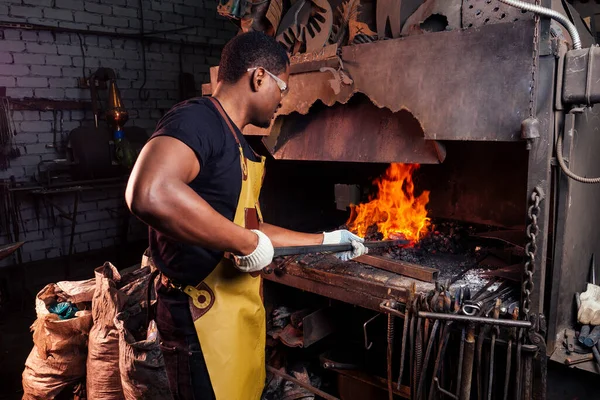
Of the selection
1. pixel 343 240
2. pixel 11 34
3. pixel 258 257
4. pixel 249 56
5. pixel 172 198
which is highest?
pixel 11 34

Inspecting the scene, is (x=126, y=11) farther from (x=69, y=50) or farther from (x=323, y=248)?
(x=323, y=248)

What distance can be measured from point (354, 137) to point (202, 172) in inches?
55.1

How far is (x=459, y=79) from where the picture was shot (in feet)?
7.10

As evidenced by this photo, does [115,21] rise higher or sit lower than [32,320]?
higher

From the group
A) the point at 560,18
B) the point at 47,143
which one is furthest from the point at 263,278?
the point at 47,143

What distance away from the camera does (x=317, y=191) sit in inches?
171

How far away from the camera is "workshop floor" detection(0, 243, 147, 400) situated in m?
3.98

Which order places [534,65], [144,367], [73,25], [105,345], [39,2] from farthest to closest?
1. [73,25]
2. [39,2]
3. [105,345]
4. [144,367]
5. [534,65]

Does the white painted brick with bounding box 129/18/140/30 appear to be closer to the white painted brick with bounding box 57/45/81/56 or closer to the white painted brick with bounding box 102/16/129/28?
the white painted brick with bounding box 102/16/129/28

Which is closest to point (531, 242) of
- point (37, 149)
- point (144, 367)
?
point (144, 367)

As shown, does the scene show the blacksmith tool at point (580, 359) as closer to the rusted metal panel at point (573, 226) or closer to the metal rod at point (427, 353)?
the rusted metal panel at point (573, 226)

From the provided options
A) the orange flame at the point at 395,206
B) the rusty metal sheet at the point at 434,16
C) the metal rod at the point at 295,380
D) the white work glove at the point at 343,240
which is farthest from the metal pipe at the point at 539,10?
the metal rod at the point at 295,380

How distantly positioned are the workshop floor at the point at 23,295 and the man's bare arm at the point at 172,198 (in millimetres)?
3074

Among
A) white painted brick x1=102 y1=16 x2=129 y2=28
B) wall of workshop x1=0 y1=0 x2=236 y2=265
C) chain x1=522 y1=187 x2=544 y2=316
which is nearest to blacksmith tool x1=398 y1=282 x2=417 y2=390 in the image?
chain x1=522 y1=187 x2=544 y2=316
